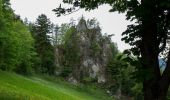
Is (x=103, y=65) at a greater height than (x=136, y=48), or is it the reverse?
(x=103, y=65)

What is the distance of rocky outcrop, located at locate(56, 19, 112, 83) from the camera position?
5315 inches

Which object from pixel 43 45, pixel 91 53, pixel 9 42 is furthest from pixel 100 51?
pixel 9 42

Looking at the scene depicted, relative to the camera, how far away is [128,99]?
121688mm

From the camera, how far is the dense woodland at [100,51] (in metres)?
14.4

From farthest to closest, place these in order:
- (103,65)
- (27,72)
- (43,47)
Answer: (103,65), (43,47), (27,72)

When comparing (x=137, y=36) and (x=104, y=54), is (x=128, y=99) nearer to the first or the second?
(x=104, y=54)

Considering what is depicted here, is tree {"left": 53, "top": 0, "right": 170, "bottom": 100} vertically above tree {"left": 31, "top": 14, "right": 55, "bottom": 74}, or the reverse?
tree {"left": 31, "top": 14, "right": 55, "bottom": 74}

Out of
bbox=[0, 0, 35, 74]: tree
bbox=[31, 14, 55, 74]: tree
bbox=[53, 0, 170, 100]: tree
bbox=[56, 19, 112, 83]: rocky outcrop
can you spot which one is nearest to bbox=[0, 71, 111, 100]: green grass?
bbox=[0, 0, 35, 74]: tree

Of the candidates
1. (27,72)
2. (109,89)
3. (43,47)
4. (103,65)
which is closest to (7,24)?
(27,72)

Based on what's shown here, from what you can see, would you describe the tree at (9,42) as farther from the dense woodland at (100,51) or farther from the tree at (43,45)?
the tree at (43,45)

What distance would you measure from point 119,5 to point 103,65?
123m

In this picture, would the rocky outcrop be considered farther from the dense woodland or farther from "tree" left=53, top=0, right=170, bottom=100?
"tree" left=53, top=0, right=170, bottom=100

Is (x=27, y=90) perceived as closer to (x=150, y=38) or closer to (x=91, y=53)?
(x=150, y=38)

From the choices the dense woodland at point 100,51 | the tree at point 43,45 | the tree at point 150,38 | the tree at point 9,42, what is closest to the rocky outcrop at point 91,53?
the dense woodland at point 100,51
